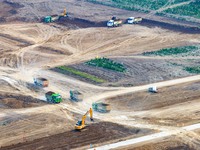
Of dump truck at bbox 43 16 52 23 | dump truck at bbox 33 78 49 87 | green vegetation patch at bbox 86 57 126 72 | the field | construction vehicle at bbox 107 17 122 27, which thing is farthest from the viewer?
the field

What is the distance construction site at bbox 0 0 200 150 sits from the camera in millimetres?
46750

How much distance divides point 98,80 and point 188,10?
44.5 meters

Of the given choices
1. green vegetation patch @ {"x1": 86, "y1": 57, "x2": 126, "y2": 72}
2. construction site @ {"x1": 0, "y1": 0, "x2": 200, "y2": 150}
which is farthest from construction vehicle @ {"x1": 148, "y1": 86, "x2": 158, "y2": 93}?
green vegetation patch @ {"x1": 86, "y1": 57, "x2": 126, "y2": 72}

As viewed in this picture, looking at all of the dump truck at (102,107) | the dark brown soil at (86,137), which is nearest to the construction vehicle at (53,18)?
the dump truck at (102,107)

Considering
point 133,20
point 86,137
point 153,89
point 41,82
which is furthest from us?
point 133,20

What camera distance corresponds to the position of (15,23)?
92.7 m

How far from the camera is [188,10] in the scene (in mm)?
99500

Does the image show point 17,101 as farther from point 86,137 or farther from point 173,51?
point 173,51

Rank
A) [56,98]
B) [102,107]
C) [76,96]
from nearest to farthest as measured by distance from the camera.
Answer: [102,107]
[56,98]
[76,96]

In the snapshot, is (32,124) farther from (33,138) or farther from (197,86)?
(197,86)

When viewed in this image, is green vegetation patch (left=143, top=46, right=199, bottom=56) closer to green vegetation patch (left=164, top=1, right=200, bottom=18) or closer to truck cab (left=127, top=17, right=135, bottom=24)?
truck cab (left=127, top=17, right=135, bottom=24)

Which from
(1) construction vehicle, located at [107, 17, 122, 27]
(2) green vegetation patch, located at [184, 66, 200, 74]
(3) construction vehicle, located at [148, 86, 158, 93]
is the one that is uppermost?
(1) construction vehicle, located at [107, 17, 122, 27]

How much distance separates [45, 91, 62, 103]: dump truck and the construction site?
118 millimetres

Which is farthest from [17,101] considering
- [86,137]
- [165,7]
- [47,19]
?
[165,7]
